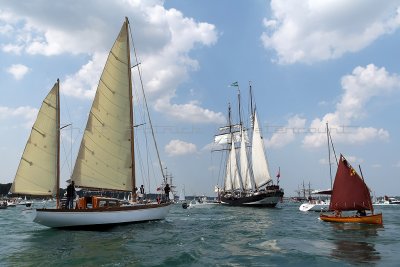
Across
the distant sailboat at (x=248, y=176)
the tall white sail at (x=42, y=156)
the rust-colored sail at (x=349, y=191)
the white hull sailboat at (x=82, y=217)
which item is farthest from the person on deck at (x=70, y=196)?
the distant sailboat at (x=248, y=176)

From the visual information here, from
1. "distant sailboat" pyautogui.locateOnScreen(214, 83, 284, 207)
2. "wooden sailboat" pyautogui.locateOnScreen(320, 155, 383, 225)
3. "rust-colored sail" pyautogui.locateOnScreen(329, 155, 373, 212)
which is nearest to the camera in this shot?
"wooden sailboat" pyautogui.locateOnScreen(320, 155, 383, 225)

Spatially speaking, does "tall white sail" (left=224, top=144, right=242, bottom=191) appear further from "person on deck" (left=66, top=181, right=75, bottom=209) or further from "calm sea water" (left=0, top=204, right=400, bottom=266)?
"person on deck" (left=66, top=181, right=75, bottom=209)

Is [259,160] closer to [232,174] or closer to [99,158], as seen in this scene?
[232,174]

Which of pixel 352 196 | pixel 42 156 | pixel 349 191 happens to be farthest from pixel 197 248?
pixel 352 196

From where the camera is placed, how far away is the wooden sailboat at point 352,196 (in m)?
36.0

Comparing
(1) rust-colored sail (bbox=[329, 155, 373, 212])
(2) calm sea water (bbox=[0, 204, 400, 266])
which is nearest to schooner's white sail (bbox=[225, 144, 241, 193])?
(1) rust-colored sail (bbox=[329, 155, 373, 212])

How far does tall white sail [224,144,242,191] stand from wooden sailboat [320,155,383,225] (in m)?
65.8

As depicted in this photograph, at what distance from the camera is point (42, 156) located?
3316 cm

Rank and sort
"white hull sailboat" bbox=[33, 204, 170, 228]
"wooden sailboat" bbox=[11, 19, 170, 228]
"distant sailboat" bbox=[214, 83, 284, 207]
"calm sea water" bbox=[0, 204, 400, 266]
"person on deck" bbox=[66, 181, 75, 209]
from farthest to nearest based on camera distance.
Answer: "distant sailboat" bbox=[214, 83, 284, 207], "person on deck" bbox=[66, 181, 75, 209], "wooden sailboat" bbox=[11, 19, 170, 228], "white hull sailboat" bbox=[33, 204, 170, 228], "calm sea water" bbox=[0, 204, 400, 266]

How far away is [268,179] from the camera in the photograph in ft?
286

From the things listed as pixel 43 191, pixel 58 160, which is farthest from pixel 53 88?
pixel 43 191

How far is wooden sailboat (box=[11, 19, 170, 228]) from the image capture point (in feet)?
103

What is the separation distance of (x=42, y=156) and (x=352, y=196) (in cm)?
2731

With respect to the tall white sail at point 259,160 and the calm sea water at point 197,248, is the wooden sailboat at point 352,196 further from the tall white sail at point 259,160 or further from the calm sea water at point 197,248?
the tall white sail at point 259,160
